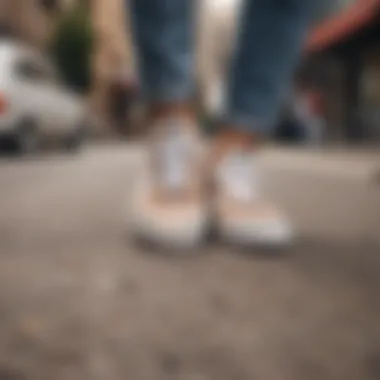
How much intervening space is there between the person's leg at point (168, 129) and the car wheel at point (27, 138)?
92mm

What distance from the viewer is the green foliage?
49 cm

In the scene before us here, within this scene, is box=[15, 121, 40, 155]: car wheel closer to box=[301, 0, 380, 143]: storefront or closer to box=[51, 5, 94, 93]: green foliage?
box=[51, 5, 94, 93]: green foliage

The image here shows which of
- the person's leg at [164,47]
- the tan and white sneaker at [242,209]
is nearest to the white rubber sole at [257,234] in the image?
the tan and white sneaker at [242,209]

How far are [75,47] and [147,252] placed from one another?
0.52 ft

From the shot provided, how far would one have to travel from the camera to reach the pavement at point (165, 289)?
12.5 inches

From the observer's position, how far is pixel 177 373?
1.00ft

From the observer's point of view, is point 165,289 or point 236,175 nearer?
point 165,289

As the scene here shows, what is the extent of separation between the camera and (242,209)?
560mm

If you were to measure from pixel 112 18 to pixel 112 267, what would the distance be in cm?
19

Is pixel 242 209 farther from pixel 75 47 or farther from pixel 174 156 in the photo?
pixel 75 47

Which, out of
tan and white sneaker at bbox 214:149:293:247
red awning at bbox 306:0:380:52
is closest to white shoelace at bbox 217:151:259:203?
tan and white sneaker at bbox 214:149:293:247

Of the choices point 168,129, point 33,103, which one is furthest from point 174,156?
point 33,103

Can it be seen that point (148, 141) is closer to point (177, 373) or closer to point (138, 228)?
point (138, 228)

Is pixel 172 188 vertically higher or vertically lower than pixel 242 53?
lower
